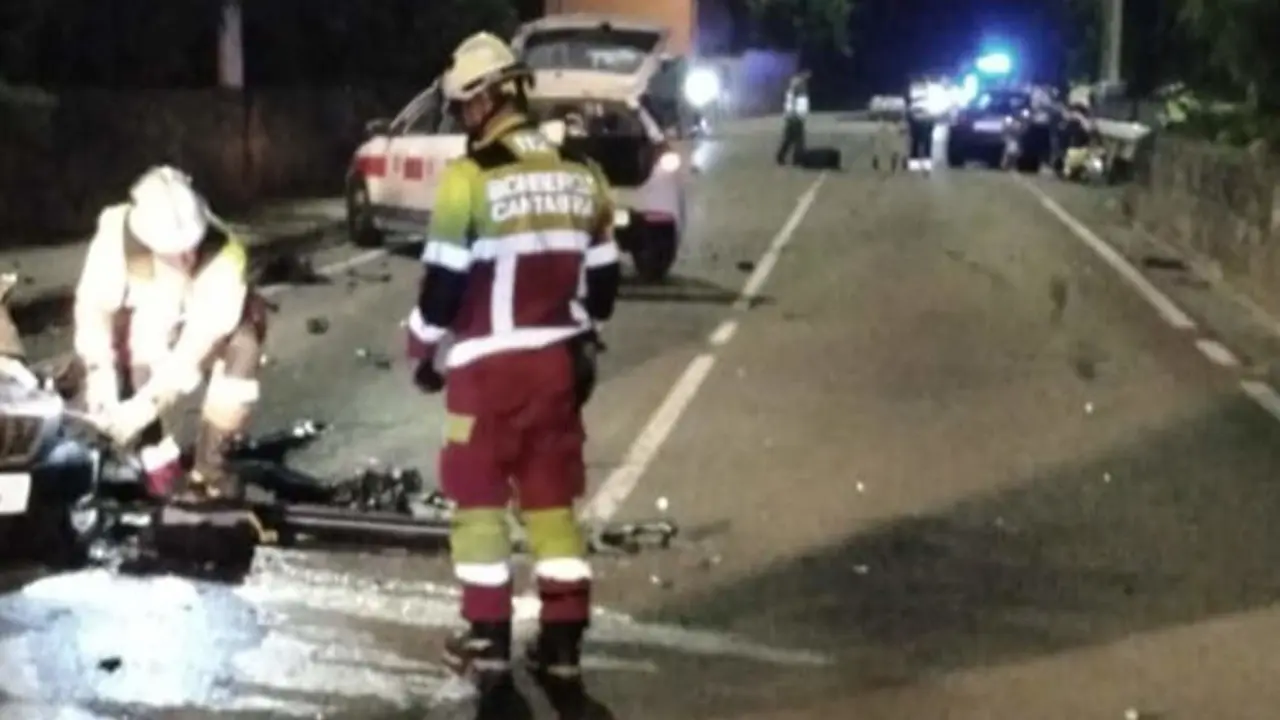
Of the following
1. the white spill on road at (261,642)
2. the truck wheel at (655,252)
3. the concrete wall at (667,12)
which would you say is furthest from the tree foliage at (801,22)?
the white spill on road at (261,642)

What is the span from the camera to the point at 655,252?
21.5 m

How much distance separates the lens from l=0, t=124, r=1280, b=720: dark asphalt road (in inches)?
295

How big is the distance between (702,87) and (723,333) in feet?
170

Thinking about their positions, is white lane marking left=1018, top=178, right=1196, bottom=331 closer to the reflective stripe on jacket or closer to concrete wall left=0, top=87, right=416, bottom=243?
concrete wall left=0, top=87, right=416, bottom=243

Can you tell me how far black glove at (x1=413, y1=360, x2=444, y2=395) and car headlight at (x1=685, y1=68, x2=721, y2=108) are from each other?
55.1 metres

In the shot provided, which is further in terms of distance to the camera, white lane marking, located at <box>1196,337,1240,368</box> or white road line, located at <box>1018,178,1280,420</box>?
white lane marking, located at <box>1196,337,1240,368</box>

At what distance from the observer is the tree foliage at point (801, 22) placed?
328 ft

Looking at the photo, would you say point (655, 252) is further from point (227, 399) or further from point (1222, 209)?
point (227, 399)

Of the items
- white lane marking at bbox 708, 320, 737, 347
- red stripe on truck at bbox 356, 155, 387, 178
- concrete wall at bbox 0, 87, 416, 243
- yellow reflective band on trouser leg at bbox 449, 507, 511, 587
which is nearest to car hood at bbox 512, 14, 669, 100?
red stripe on truck at bbox 356, 155, 387, 178

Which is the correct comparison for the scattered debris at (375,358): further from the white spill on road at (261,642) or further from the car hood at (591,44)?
the car hood at (591,44)

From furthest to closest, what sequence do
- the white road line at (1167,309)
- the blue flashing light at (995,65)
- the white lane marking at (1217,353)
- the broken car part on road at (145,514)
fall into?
the blue flashing light at (995,65) < the white lane marking at (1217,353) < the white road line at (1167,309) < the broken car part on road at (145,514)

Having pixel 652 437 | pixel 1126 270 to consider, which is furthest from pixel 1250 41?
pixel 652 437

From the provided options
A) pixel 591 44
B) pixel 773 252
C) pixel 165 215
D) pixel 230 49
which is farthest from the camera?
pixel 230 49

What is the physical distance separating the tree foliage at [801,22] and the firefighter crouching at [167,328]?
298ft
